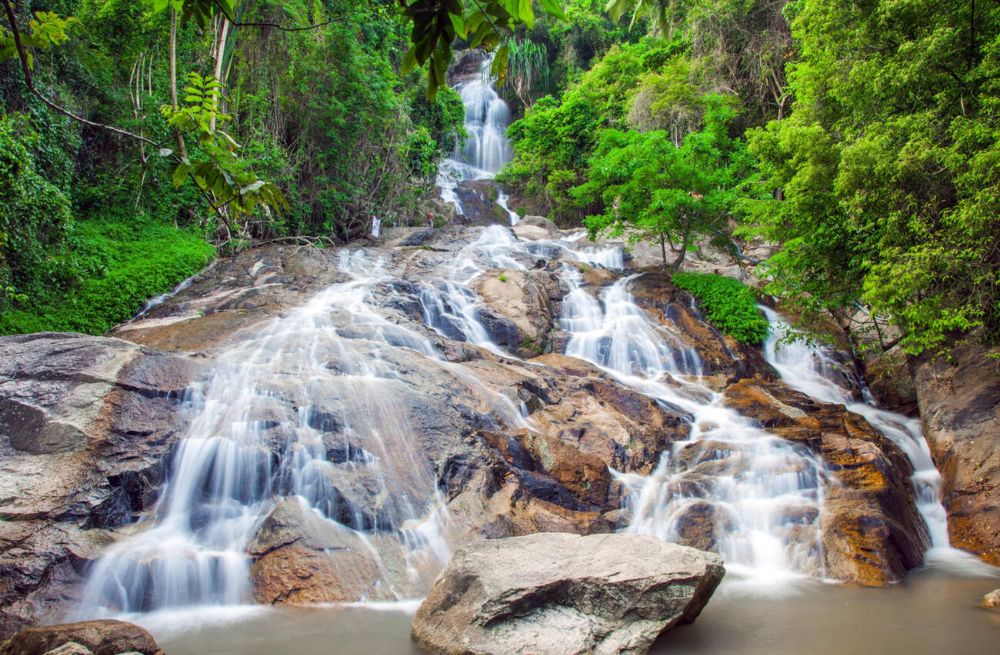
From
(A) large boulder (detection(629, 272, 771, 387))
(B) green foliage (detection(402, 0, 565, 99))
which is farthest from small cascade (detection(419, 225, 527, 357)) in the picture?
(B) green foliage (detection(402, 0, 565, 99))

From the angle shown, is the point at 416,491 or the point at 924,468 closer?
the point at 416,491

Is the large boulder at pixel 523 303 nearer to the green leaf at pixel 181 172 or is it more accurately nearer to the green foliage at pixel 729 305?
the green foliage at pixel 729 305

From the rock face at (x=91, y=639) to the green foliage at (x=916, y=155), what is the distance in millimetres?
8102

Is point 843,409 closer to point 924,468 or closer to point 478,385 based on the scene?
point 924,468

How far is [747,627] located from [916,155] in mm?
5655

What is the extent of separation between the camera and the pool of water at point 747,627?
4746 mm

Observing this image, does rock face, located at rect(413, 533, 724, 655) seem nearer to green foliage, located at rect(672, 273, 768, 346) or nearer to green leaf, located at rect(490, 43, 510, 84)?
green leaf, located at rect(490, 43, 510, 84)

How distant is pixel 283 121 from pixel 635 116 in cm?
1105

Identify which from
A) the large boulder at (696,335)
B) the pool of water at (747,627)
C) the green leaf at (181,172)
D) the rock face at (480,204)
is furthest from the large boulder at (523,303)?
the green leaf at (181,172)

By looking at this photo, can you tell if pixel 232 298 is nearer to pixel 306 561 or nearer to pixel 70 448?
pixel 70 448

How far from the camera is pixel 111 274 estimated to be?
38.8 feet

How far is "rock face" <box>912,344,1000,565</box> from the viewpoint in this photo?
7484 mm

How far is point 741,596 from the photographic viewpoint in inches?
235

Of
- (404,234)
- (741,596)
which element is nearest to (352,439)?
(741,596)
